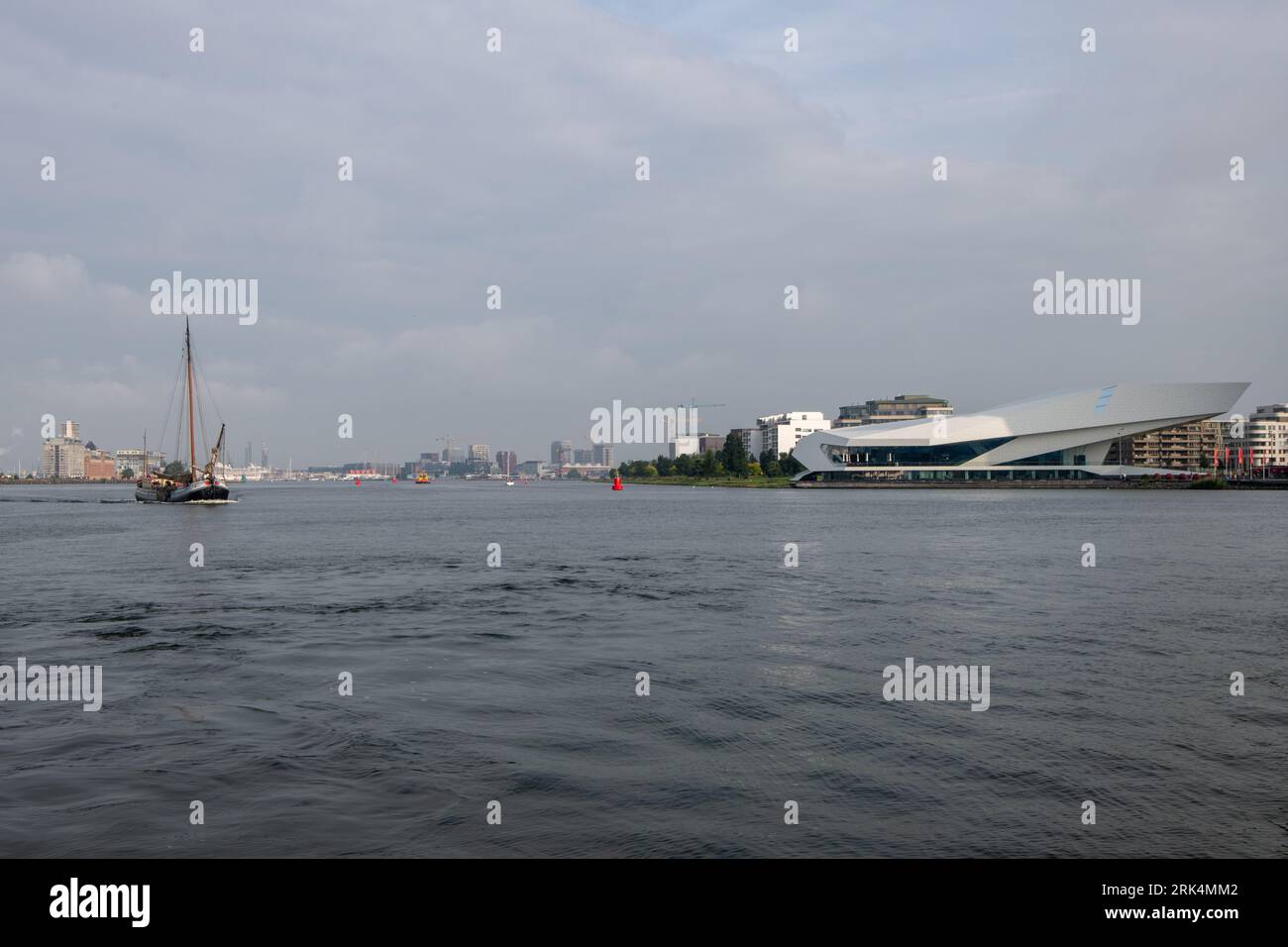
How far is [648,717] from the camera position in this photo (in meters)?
10.4

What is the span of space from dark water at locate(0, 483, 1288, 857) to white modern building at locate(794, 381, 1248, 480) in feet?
334

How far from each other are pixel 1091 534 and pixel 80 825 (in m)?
40.0

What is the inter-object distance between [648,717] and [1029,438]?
123219 millimetres

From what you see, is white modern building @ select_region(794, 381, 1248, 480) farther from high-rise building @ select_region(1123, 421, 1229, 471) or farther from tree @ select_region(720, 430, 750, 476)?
high-rise building @ select_region(1123, 421, 1229, 471)

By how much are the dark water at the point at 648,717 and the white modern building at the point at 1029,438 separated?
334 feet

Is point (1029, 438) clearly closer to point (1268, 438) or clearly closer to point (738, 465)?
point (738, 465)

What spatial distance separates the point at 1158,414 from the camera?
11750cm

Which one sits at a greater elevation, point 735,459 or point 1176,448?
point 1176,448

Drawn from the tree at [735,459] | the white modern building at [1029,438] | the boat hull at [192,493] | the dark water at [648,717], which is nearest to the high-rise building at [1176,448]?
the white modern building at [1029,438]

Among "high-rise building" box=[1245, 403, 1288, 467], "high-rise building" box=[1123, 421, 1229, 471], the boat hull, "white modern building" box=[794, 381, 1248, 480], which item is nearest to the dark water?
the boat hull

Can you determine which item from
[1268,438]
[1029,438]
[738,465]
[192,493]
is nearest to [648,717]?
[192,493]

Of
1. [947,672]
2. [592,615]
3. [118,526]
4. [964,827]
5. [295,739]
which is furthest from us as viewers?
[118,526]

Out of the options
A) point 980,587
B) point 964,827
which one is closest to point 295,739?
point 964,827
